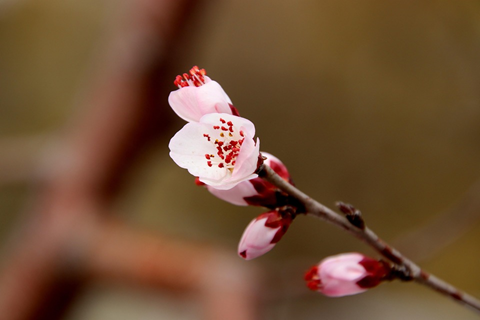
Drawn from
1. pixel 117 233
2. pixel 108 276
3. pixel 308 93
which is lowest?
pixel 108 276

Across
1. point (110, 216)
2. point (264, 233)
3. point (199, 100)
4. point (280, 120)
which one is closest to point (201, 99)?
point (199, 100)

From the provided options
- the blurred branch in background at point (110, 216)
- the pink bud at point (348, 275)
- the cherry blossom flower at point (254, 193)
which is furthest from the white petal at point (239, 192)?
the blurred branch in background at point (110, 216)

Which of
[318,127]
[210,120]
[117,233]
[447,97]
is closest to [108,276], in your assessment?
[117,233]

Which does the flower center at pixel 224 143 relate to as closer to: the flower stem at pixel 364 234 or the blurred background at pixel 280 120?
the flower stem at pixel 364 234

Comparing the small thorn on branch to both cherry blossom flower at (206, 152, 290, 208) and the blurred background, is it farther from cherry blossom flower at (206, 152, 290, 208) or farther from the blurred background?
the blurred background

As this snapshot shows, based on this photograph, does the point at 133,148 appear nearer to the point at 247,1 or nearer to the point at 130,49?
the point at 130,49

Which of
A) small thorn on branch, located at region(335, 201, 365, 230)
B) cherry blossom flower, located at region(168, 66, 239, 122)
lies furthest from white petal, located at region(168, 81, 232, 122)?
small thorn on branch, located at region(335, 201, 365, 230)

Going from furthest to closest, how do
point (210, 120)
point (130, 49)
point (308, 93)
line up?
point (308, 93), point (130, 49), point (210, 120)
